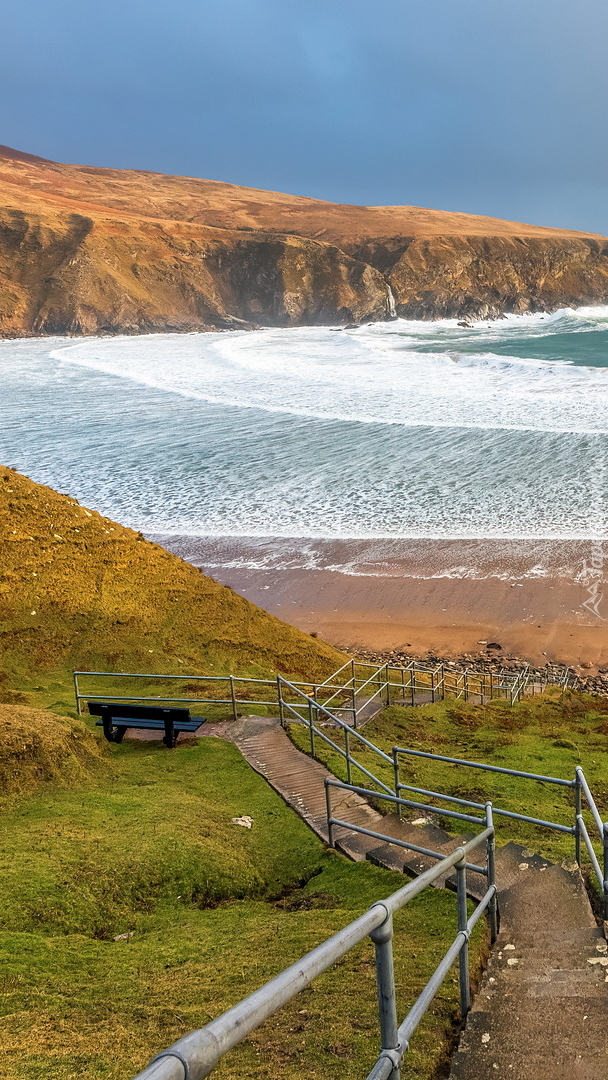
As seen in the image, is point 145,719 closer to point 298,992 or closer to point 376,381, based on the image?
point 298,992

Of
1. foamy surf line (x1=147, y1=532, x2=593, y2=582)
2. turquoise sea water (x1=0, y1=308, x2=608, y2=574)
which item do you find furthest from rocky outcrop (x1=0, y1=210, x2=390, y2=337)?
foamy surf line (x1=147, y1=532, x2=593, y2=582)

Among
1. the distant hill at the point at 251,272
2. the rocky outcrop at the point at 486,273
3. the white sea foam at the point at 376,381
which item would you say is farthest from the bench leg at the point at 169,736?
the rocky outcrop at the point at 486,273

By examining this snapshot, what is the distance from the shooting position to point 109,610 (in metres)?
14.1

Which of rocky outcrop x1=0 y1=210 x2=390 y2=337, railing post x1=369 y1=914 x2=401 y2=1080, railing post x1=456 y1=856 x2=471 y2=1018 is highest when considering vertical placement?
rocky outcrop x1=0 y1=210 x2=390 y2=337

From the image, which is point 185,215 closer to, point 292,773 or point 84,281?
point 84,281

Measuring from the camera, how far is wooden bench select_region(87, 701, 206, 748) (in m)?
10.3

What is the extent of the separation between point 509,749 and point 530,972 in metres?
7.40

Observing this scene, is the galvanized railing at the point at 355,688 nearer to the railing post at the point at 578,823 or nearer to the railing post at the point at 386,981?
the railing post at the point at 578,823

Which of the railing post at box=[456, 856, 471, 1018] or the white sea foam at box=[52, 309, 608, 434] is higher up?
the white sea foam at box=[52, 309, 608, 434]

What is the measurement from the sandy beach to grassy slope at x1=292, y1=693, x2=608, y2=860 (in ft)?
12.7

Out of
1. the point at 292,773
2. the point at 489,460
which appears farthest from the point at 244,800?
the point at 489,460

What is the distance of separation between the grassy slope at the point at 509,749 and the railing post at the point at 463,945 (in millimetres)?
3823

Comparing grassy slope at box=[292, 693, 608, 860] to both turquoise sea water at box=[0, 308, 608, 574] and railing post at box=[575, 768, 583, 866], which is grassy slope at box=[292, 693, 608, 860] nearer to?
railing post at box=[575, 768, 583, 866]

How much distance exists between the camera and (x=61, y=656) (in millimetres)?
13156
